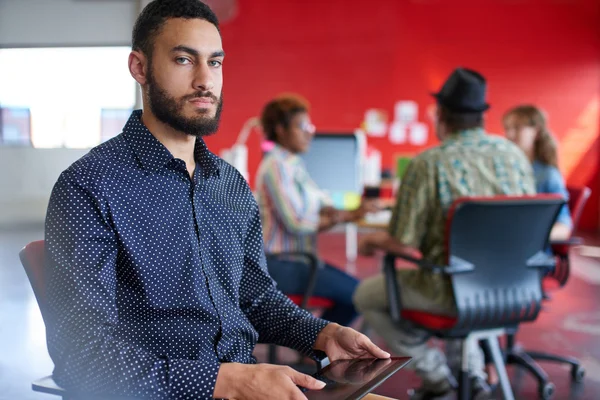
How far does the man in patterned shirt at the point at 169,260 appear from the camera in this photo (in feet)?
4.11

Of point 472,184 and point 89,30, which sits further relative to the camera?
point 472,184

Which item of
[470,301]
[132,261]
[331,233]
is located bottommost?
[331,233]

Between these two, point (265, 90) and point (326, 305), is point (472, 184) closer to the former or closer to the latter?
point (326, 305)

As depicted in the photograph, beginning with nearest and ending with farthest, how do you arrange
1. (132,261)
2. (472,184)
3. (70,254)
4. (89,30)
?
(70,254), (132,261), (89,30), (472,184)

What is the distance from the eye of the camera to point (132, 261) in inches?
53.8

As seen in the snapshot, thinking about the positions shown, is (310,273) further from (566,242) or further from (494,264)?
(566,242)

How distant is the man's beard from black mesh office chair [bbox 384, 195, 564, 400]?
1.23 meters

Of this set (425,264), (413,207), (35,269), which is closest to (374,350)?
(35,269)

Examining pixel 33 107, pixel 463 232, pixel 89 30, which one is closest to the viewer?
pixel 33 107

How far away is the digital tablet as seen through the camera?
121 centimetres

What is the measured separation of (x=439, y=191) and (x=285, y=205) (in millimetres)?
774

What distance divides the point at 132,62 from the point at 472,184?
1.69m

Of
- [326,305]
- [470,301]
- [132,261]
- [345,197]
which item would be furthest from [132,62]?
[345,197]

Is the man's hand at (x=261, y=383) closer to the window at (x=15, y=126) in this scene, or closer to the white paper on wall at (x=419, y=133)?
the window at (x=15, y=126)
